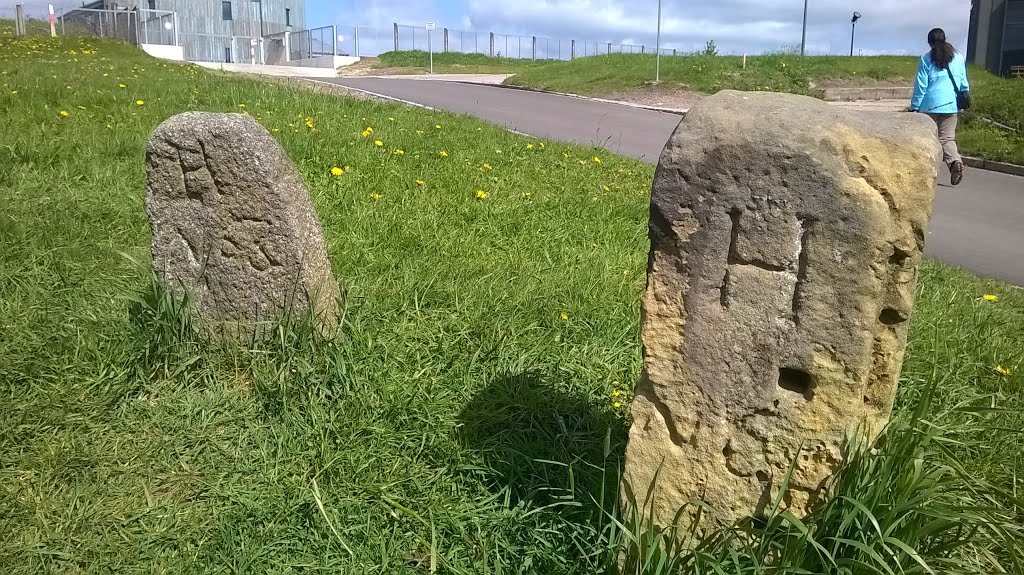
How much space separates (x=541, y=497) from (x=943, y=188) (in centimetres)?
940

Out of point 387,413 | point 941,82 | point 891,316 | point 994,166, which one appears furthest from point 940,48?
point 387,413

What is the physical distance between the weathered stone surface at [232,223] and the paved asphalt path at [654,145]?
563cm

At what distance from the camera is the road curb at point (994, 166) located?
468 inches

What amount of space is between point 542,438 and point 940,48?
8.06m

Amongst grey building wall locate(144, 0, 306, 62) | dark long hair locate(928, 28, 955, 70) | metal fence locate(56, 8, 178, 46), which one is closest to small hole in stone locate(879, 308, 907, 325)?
dark long hair locate(928, 28, 955, 70)

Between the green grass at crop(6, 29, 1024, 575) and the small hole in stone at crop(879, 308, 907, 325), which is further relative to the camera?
the green grass at crop(6, 29, 1024, 575)

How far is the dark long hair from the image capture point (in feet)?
28.7

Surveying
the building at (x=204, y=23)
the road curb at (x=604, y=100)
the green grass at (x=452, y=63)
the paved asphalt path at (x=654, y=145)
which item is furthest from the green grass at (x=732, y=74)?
the building at (x=204, y=23)

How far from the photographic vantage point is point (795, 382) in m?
2.24

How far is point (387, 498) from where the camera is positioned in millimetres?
2805

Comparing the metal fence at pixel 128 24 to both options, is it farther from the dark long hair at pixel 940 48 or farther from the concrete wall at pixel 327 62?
the dark long hair at pixel 940 48

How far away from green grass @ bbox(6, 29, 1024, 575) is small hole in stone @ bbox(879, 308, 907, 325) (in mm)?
300

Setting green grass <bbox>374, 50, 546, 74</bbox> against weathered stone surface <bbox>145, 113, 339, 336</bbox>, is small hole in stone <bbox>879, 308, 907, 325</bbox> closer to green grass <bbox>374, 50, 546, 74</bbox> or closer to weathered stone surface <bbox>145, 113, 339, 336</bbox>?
weathered stone surface <bbox>145, 113, 339, 336</bbox>

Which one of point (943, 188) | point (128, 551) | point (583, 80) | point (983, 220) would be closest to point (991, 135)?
point (943, 188)
